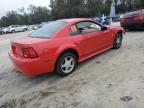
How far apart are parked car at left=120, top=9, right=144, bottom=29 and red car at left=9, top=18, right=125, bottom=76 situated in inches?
209

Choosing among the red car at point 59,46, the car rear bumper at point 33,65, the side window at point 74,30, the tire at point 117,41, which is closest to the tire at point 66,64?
the red car at point 59,46

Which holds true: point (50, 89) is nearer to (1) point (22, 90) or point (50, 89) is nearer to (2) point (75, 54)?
(1) point (22, 90)

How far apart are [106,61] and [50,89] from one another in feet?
7.26

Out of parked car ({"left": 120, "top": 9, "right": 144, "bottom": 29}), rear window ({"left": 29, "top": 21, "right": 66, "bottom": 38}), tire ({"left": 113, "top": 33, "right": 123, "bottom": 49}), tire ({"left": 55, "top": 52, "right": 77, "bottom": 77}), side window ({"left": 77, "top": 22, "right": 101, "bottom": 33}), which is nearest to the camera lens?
tire ({"left": 55, "top": 52, "right": 77, "bottom": 77})

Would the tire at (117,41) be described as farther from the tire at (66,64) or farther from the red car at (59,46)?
the tire at (66,64)

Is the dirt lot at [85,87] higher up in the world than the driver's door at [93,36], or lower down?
lower down

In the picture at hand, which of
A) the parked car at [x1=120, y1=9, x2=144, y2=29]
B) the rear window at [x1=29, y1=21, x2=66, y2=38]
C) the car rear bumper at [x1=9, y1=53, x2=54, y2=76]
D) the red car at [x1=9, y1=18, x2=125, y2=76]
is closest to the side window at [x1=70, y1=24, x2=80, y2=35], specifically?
the red car at [x1=9, y1=18, x2=125, y2=76]

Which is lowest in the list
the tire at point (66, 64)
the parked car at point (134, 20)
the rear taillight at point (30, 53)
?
the tire at point (66, 64)

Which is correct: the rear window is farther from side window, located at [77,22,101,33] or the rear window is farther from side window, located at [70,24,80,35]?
side window, located at [77,22,101,33]

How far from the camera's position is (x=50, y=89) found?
15.0 feet

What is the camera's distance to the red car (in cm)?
462

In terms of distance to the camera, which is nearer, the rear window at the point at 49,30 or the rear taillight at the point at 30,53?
the rear taillight at the point at 30,53

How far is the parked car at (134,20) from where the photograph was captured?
11.1m

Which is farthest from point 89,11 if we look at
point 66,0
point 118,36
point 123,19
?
point 118,36
